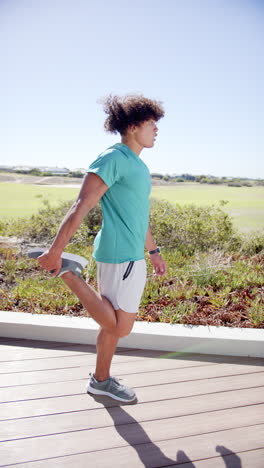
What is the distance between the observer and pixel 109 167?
5.89ft

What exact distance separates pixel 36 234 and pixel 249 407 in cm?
507

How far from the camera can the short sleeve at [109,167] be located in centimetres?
179

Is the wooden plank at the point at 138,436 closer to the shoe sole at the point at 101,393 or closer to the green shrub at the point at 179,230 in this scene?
the shoe sole at the point at 101,393

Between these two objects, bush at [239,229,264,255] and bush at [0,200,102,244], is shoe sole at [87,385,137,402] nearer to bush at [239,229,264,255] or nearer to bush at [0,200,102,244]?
bush at [239,229,264,255]

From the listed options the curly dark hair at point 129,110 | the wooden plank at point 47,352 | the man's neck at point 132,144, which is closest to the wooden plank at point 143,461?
the wooden plank at point 47,352

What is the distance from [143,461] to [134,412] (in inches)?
14.3

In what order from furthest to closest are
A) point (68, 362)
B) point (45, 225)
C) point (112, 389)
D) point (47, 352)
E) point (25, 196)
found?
point (25, 196) → point (45, 225) → point (47, 352) → point (68, 362) → point (112, 389)

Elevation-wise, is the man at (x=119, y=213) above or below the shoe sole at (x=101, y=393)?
above

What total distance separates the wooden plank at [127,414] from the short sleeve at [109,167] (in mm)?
1203

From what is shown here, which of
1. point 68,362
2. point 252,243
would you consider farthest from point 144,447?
point 252,243

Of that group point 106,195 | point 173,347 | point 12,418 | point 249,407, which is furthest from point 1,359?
point 249,407

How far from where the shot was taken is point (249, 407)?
6.99ft

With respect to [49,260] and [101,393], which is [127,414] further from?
[49,260]

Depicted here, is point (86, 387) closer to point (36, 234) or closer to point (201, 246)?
point (201, 246)
